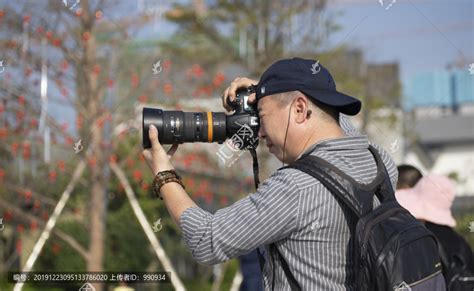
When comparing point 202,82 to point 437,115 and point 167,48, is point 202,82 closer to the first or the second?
point 167,48

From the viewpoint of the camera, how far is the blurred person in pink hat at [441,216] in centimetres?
343

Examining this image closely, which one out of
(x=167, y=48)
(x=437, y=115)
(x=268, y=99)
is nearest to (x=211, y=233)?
(x=268, y=99)

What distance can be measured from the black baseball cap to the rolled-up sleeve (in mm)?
214

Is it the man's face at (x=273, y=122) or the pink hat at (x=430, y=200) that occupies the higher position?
the man's face at (x=273, y=122)

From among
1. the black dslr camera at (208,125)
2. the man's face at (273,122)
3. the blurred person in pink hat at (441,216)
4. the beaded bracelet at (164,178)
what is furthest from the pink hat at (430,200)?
the beaded bracelet at (164,178)

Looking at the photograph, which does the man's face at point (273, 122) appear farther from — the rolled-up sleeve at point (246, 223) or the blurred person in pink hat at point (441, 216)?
the blurred person in pink hat at point (441, 216)

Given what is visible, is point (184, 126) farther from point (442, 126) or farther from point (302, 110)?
point (442, 126)

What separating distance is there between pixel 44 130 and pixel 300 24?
3.09m

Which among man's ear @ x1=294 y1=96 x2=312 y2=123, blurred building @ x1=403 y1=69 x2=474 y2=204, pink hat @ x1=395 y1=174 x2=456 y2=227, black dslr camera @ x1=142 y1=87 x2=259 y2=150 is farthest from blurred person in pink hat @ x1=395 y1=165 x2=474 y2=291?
blurred building @ x1=403 y1=69 x2=474 y2=204

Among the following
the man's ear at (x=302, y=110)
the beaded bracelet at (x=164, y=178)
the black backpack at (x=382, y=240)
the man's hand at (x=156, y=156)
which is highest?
the man's ear at (x=302, y=110)

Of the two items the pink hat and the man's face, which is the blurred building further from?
the man's face

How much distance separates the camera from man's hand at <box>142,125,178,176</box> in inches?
83.2

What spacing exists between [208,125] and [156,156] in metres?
0.21

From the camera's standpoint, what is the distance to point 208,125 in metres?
2.26
